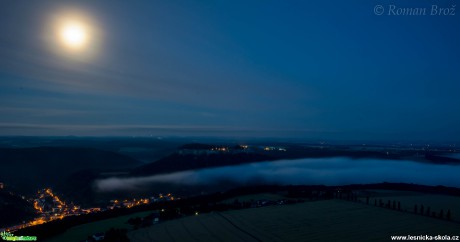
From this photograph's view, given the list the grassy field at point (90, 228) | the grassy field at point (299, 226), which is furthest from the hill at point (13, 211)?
the grassy field at point (299, 226)

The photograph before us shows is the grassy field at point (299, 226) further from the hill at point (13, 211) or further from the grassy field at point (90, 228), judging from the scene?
the hill at point (13, 211)

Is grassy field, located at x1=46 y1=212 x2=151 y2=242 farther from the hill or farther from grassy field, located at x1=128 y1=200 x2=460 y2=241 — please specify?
the hill

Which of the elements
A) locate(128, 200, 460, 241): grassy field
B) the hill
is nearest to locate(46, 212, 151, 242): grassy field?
locate(128, 200, 460, 241): grassy field

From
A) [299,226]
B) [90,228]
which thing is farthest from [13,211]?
[299,226]

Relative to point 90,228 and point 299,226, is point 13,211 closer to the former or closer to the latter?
point 90,228

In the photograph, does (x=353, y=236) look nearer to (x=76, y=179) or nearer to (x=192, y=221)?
(x=192, y=221)

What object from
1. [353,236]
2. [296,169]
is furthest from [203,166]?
[353,236]

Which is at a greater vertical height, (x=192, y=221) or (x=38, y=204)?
(x=192, y=221)
